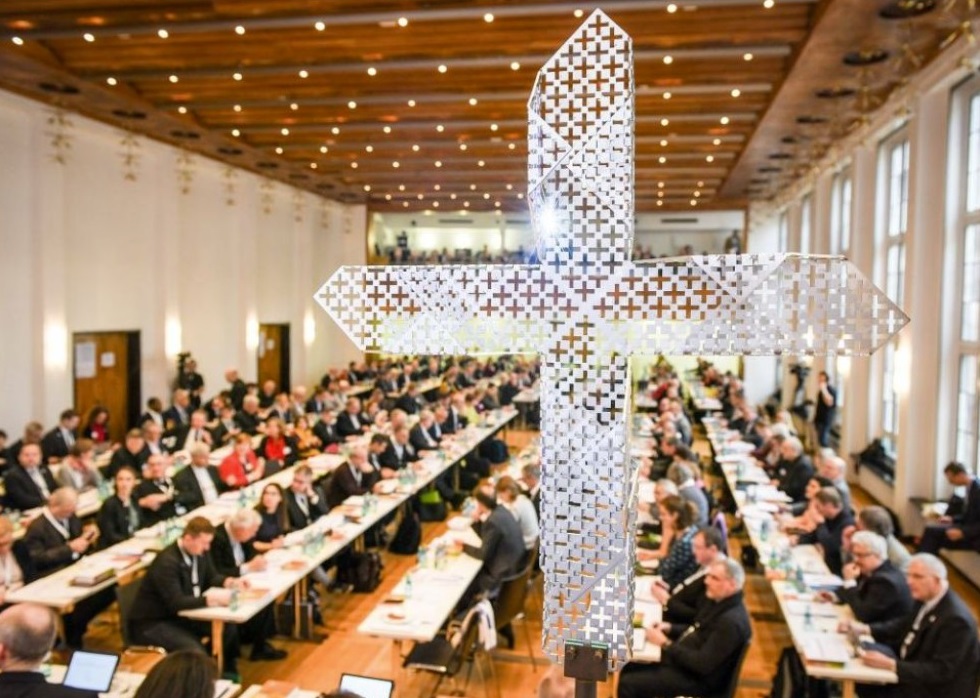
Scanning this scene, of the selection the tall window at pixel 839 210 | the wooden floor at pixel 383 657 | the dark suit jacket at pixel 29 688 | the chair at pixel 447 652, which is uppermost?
the tall window at pixel 839 210

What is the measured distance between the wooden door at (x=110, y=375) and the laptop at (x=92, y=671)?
10.7 meters

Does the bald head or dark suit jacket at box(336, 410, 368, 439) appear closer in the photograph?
the bald head

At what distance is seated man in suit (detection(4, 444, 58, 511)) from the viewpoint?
337 inches

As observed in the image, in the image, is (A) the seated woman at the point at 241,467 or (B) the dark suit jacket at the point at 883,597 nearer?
(B) the dark suit jacket at the point at 883,597

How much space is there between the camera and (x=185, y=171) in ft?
53.1

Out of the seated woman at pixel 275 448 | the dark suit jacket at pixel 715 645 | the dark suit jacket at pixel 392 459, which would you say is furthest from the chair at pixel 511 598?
the seated woman at pixel 275 448

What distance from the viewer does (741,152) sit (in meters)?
16.0

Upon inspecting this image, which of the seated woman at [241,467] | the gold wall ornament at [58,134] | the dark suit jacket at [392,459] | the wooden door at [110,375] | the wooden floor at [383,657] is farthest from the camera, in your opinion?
the wooden door at [110,375]

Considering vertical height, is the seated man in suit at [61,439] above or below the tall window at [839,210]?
below

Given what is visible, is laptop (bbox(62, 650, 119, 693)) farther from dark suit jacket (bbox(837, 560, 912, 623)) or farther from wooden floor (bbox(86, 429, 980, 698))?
dark suit jacket (bbox(837, 560, 912, 623))

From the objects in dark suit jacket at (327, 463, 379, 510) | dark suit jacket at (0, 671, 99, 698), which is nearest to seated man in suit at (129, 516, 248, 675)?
dark suit jacket at (0, 671, 99, 698)

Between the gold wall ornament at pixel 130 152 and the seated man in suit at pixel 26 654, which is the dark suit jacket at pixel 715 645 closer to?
the seated man in suit at pixel 26 654

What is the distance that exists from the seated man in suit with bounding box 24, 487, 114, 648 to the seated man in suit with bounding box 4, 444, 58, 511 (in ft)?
6.29

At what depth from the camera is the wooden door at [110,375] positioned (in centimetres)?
1427
